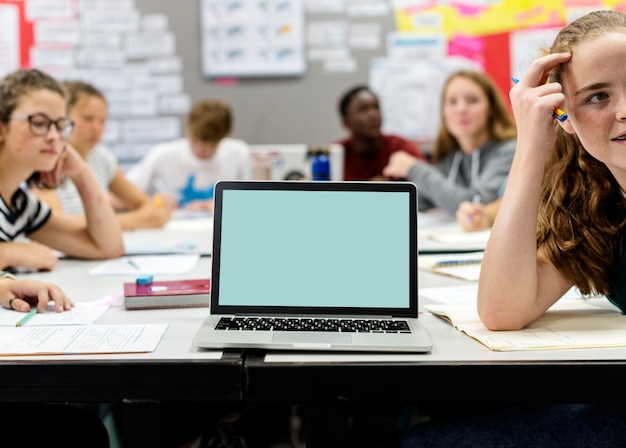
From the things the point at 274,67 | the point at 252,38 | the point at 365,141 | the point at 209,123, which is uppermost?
the point at 252,38

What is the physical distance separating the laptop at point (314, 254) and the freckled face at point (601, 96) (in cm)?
28

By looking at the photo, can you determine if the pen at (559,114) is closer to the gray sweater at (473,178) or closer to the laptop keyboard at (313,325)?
the laptop keyboard at (313,325)

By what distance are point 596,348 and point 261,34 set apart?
3.30 metres

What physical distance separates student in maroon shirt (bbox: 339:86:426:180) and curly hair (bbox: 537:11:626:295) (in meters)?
2.54

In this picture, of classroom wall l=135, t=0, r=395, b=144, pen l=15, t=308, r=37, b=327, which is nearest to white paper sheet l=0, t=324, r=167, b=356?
pen l=15, t=308, r=37, b=327

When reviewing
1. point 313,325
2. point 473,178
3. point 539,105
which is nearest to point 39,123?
point 313,325

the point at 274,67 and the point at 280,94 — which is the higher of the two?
the point at 274,67

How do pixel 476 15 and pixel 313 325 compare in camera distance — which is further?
pixel 476 15

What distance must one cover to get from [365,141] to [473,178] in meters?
1.16

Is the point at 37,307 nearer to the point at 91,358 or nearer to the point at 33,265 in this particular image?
the point at 91,358

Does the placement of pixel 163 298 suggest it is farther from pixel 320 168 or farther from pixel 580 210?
pixel 320 168

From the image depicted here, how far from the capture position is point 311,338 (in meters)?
0.97

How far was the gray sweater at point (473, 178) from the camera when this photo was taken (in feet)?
8.41

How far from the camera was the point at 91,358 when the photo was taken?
92 cm
